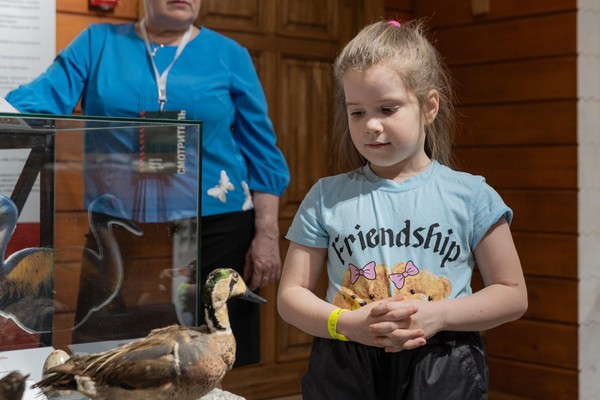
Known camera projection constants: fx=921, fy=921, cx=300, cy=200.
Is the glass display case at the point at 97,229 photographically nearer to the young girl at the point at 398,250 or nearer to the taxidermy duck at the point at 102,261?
the taxidermy duck at the point at 102,261


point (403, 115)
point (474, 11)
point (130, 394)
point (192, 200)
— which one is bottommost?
point (130, 394)

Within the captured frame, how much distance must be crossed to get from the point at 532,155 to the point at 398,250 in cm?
275

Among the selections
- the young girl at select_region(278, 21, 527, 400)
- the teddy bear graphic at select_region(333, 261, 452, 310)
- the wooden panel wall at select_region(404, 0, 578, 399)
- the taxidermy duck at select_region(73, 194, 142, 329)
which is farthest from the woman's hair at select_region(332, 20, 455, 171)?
the wooden panel wall at select_region(404, 0, 578, 399)

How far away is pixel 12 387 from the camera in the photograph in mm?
1082

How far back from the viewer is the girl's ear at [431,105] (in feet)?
4.74

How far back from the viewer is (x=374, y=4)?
431 cm

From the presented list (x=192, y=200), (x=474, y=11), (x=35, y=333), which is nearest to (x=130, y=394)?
(x=35, y=333)

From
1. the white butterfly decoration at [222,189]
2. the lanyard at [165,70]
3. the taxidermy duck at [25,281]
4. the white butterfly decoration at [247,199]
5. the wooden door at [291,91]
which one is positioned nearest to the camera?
the taxidermy duck at [25,281]

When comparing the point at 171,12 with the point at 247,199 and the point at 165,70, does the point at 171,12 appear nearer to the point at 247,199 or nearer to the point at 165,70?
the point at 165,70

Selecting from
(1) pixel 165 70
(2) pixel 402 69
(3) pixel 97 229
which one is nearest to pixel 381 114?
(2) pixel 402 69

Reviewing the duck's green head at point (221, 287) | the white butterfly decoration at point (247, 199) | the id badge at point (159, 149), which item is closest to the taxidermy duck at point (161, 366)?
the duck's green head at point (221, 287)

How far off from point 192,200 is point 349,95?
28 cm

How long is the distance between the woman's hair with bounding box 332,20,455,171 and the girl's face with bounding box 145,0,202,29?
2.49 feet

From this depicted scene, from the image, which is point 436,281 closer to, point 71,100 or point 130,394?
point 130,394
